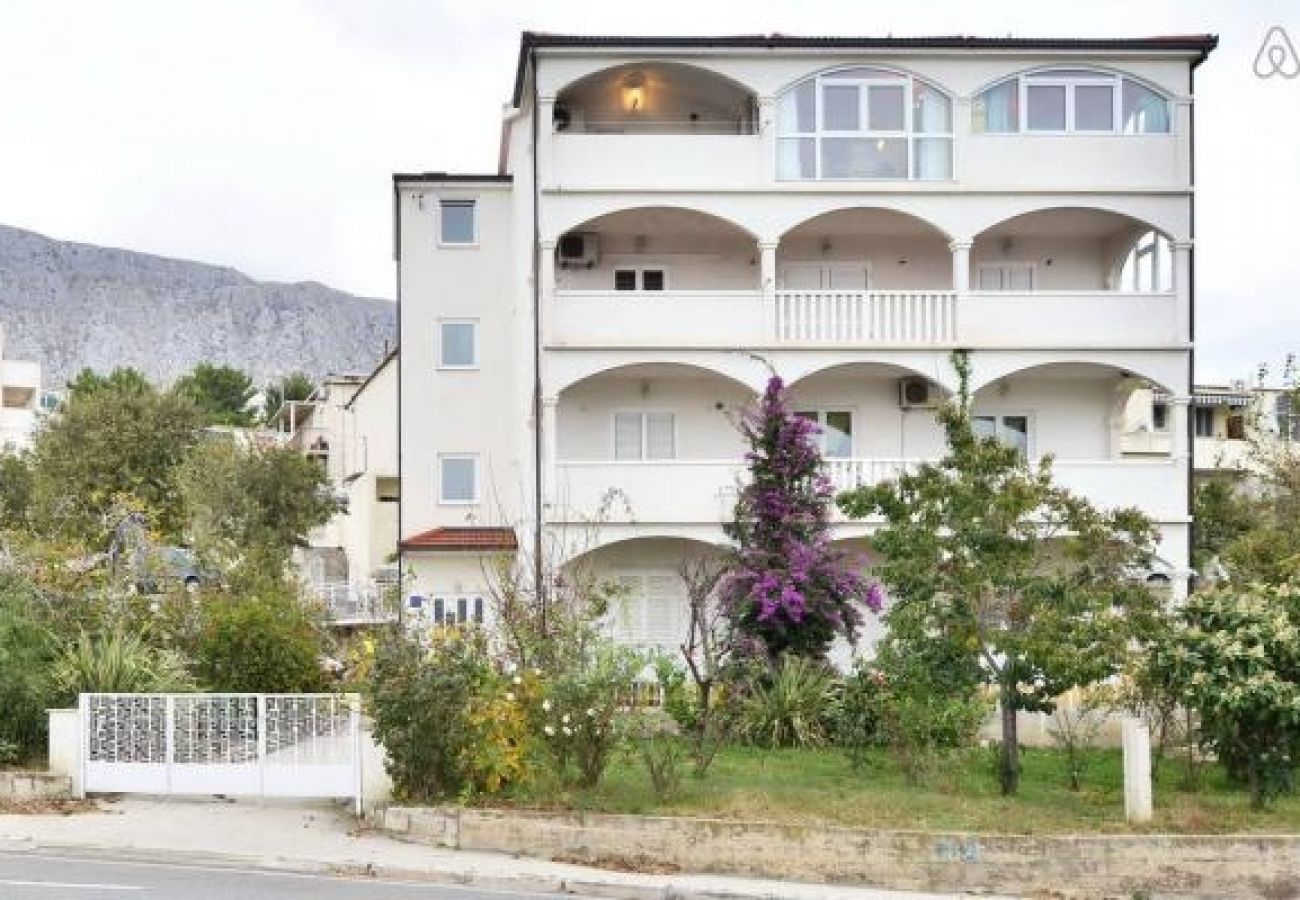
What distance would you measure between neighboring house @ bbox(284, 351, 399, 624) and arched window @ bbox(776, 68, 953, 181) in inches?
530

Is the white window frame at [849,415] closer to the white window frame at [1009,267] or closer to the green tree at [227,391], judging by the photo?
the white window frame at [1009,267]

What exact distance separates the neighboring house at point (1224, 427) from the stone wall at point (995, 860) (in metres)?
15.9

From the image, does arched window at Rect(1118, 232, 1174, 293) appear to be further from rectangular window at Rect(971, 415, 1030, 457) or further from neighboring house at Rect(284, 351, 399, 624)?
neighboring house at Rect(284, 351, 399, 624)

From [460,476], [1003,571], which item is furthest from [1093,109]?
[460,476]

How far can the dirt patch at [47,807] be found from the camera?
17219 millimetres

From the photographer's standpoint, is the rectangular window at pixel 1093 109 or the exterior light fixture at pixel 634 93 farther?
the exterior light fixture at pixel 634 93

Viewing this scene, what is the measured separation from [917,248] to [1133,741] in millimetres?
16608

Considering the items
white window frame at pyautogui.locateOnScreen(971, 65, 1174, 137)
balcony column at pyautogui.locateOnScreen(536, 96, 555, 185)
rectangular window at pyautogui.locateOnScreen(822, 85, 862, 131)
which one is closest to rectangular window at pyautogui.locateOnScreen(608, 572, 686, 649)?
balcony column at pyautogui.locateOnScreen(536, 96, 555, 185)

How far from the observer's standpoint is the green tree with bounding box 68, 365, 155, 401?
198 ft

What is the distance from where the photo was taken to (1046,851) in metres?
14.6

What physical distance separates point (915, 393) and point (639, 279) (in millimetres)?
5992

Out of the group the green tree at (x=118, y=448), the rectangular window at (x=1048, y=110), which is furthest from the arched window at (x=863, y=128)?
the green tree at (x=118, y=448)

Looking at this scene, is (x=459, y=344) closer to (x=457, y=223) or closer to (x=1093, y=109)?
(x=457, y=223)

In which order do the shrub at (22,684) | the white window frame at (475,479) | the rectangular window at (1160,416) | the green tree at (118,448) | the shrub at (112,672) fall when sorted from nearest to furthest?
the shrub at (22,684)
the shrub at (112,672)
the white window frame at (475,479)
the rectangular window at (1160,416)
the green tree at (118,448)
